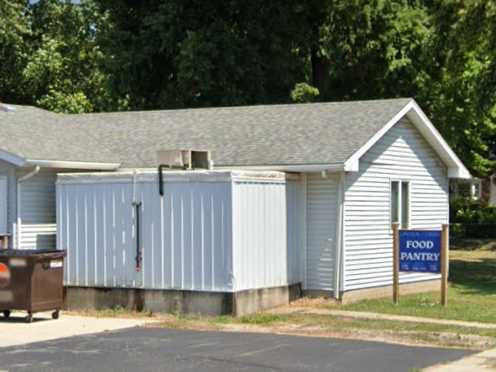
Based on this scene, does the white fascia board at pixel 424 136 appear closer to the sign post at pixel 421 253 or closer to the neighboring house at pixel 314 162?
the neighboring house at pixel 314 162

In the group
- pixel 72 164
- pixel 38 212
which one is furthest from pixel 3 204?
pixel 72 164

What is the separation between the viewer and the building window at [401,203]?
832 inches

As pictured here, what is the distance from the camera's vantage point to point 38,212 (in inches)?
762

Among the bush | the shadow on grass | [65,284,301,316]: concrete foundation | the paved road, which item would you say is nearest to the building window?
the shadow on grass

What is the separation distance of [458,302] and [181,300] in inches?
233

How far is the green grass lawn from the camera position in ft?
57.9

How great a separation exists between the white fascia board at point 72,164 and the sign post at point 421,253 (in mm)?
6168

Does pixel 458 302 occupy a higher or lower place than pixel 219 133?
lower

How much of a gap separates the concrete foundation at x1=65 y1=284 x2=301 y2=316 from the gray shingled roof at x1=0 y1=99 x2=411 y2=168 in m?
2.70

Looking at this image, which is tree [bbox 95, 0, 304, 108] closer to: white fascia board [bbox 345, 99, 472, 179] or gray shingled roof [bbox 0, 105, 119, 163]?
gray shingled roof [bbox 0, 105, 119, 163]

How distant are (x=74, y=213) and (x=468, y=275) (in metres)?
12.9

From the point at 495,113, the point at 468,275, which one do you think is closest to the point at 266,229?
the point at 468,275

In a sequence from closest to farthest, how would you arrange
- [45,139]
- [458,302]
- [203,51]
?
1. [458,302]
2. [45,139]
3. [203,51]

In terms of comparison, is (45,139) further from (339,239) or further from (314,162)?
(339,239)
